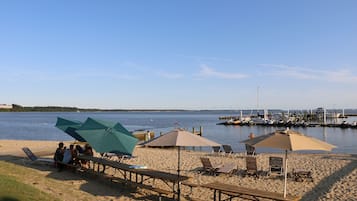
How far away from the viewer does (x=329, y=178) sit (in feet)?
42.3

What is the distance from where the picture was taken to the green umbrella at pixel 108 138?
9.89 metres

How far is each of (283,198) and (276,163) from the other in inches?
225

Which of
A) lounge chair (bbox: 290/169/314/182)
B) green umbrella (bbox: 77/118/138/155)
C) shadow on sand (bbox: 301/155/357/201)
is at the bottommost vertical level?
shadow on sand (bbox: 301/155/357/201)

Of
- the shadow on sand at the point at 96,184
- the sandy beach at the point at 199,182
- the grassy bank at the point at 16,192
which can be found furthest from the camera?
the shadow on sand at the point at 96,184

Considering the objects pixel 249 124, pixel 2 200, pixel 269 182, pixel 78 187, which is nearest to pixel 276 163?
pixel 269 182

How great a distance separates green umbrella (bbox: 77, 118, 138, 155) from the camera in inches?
389

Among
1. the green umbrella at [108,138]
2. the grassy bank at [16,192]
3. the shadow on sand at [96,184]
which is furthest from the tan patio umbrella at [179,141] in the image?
the grassy bank at [16,192]

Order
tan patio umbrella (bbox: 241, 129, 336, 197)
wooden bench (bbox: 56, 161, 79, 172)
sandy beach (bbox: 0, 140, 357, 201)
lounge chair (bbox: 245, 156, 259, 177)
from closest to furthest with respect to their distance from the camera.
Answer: tan patio umbrella (bbox: 241, 129, 336, 197) < sandy beach (bbox: 0, 140, 357, 201) < wooden bench (bbox: 56, 161, 79, 172) < lounge chair (bbox: 245, 156, 259, 177)

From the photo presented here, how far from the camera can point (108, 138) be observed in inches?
404

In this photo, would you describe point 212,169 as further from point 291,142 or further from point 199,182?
point 291,142

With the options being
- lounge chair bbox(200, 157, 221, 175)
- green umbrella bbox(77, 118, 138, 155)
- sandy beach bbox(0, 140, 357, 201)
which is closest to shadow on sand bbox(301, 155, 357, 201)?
sandy beach bbox(0, 140, 357, 201)

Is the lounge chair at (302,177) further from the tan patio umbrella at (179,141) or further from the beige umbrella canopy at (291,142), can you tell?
the tan patio umbrella at (179,141)

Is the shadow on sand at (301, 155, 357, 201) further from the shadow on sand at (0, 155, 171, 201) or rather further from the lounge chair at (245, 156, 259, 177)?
the shadow on sand at (0, 155, 171, 201)

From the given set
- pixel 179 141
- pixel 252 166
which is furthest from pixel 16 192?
pixel 252 166
